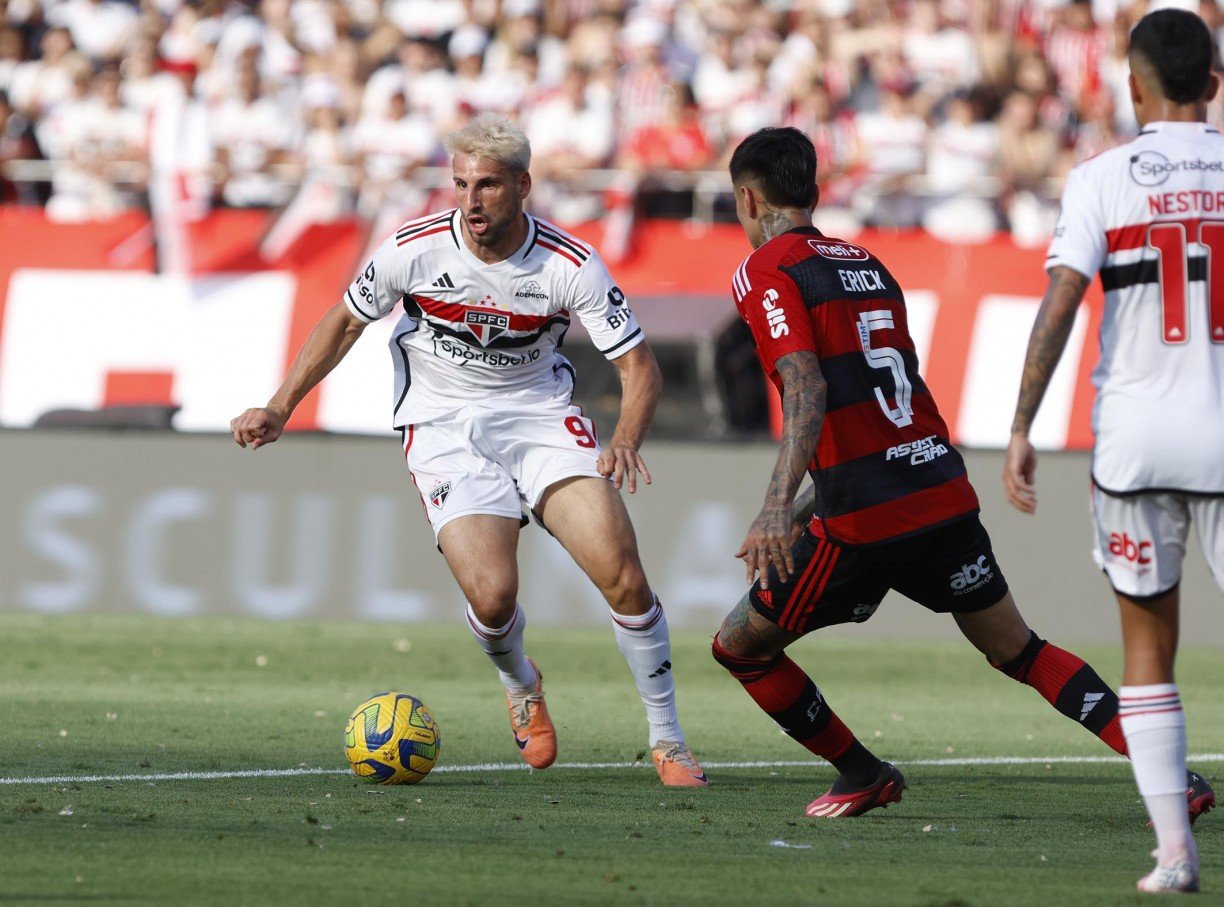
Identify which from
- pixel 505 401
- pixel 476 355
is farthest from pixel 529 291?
pixel 505 401

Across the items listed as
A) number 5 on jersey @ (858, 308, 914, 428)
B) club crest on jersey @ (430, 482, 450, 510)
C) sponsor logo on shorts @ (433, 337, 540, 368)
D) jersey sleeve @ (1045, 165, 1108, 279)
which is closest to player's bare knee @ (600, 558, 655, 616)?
club crest on jersey @ (430, 482, 450, 510)

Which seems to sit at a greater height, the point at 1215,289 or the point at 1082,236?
the point at 1082,236

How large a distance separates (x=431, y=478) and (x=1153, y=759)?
11.9ft

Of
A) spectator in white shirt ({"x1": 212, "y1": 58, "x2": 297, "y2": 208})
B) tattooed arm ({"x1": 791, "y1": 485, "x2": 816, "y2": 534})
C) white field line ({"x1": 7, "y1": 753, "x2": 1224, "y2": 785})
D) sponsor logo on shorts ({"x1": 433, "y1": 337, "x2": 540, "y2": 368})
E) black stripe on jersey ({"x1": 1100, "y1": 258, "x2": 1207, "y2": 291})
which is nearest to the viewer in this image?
black stripe on jersey ({"x1": 1100, "y1": 258, "x2": 1207, "y2": 291})

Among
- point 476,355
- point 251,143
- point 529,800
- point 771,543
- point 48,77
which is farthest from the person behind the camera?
point 48,77

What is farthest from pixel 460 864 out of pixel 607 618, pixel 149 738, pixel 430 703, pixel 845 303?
pixel 607 618

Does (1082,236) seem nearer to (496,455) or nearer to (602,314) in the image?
(602,314)

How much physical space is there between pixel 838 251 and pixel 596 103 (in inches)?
458

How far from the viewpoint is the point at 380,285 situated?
7762 mm

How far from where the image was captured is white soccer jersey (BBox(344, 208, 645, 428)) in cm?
775

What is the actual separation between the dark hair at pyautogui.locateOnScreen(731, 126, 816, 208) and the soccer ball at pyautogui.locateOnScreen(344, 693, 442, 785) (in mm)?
2288

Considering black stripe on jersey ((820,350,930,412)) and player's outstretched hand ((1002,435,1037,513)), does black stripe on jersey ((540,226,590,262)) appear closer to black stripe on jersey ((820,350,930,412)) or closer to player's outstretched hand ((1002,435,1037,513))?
black stripe on jersey ((820,350,930,412))

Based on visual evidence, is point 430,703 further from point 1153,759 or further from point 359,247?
point 359,247

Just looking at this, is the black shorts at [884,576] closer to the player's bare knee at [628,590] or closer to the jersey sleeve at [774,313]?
the jersey sleeve at [774,313]
